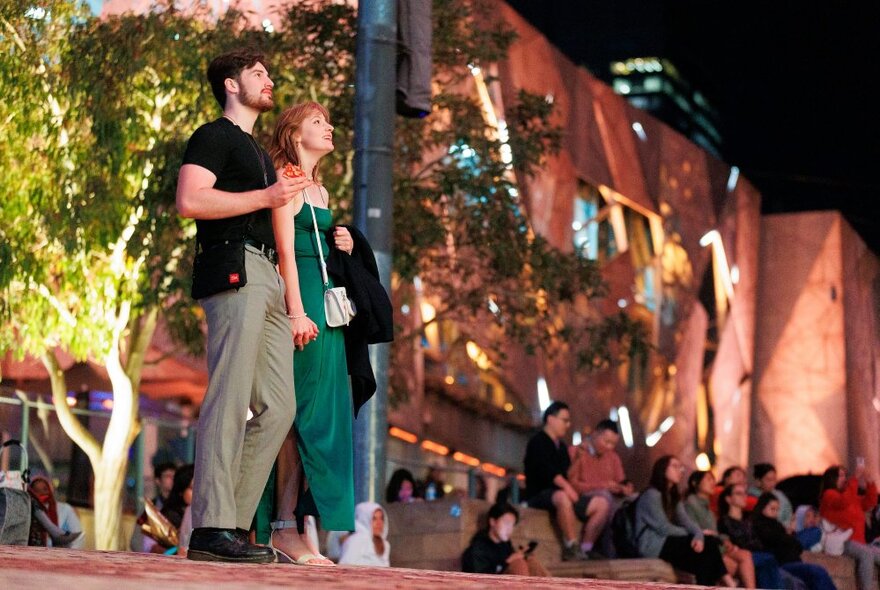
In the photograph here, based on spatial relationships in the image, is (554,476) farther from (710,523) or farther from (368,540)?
(368,540)

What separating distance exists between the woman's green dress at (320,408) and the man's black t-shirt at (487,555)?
5.81 metres

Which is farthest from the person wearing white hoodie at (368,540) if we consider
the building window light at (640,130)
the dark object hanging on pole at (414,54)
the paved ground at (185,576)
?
the building window light at (640,130)

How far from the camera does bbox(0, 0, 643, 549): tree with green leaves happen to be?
51.2 feet

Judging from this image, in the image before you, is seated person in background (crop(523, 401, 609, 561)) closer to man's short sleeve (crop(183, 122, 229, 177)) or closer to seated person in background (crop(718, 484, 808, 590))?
seated person in background (crop(718, 484, 808, 590))

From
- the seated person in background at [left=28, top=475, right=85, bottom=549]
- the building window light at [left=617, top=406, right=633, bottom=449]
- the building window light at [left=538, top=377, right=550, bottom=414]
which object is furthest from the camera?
the building window light at [left=617, top=406, right=633, bottom=449]

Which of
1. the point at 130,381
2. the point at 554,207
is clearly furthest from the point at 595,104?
the point at 130,381

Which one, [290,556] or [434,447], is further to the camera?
[434,447]

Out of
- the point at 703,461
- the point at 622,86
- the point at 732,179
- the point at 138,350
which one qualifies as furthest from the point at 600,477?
the point at 622,86

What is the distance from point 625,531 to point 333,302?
762 centimetres

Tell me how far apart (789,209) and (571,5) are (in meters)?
27.4

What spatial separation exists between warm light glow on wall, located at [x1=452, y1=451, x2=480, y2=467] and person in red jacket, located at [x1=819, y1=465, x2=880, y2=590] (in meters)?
13.9

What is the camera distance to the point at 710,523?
1398 centimetres

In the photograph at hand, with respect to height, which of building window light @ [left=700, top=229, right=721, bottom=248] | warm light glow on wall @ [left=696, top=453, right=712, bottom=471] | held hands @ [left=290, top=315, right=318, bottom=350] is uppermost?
building window light @ [left=700, top=229, right=721, bottom=248]

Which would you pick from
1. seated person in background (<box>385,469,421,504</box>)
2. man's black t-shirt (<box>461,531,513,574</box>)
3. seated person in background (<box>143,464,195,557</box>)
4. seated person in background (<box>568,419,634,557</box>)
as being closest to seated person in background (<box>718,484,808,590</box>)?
seated person in background (<box>568,419,634,557</box>)
